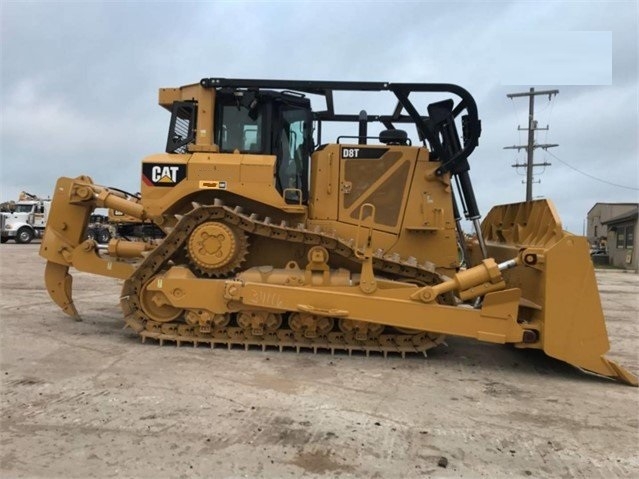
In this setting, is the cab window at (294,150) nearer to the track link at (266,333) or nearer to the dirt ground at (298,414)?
the track link at (266,333)

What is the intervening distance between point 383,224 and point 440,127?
1.47 metres

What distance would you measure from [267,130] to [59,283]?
344 centimetres

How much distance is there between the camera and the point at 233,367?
17.6ft

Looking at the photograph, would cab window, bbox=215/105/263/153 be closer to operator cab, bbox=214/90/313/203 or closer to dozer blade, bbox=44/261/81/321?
operator cab, bbox=214/90/313/203

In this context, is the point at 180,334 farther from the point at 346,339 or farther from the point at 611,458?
the point at 611,458

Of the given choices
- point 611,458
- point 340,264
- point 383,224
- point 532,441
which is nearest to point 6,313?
point 340,264

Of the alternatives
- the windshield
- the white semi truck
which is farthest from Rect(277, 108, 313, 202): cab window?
the windshield

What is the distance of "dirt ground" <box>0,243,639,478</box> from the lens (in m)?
3.35

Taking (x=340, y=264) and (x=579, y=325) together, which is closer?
(x=579, y=325)

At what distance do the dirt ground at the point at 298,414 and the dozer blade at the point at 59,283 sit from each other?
2.04ft

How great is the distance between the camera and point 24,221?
31359 mm

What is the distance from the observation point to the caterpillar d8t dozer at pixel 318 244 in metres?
5.65

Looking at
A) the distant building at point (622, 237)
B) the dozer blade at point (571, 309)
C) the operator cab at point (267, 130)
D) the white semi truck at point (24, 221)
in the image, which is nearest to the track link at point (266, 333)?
the operator cab at point (267, 130)

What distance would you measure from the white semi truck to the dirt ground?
1115 inches
